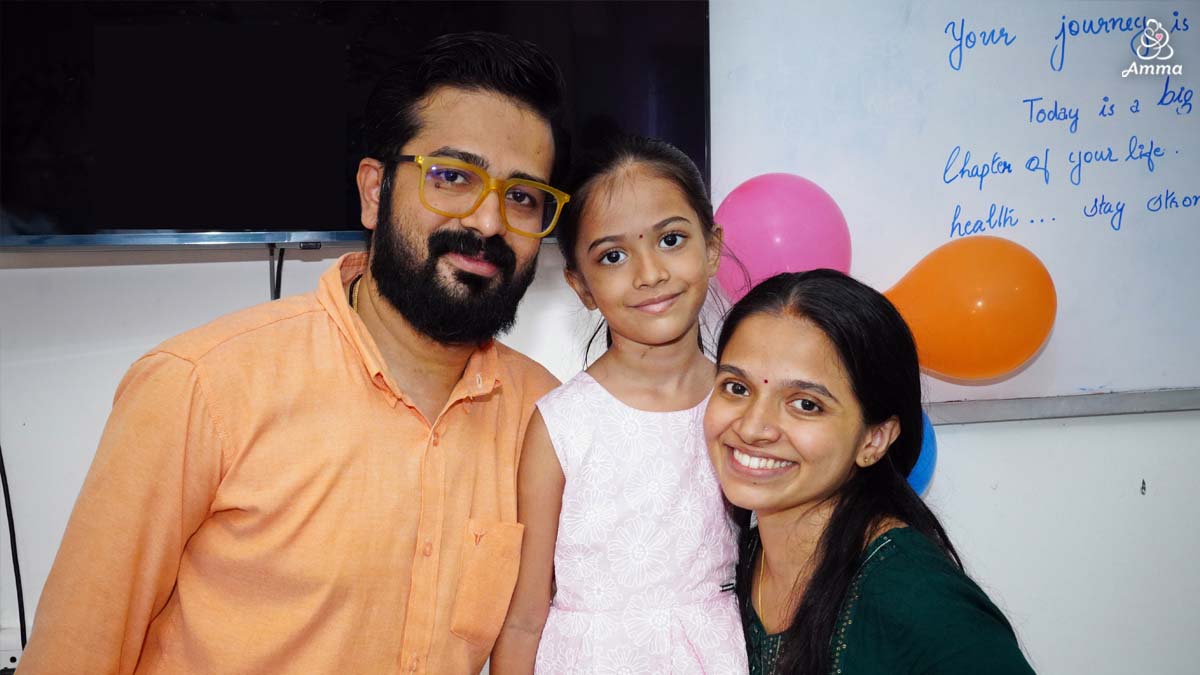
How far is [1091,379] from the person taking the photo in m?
2.65

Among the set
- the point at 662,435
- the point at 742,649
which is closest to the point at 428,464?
the point at 662,435

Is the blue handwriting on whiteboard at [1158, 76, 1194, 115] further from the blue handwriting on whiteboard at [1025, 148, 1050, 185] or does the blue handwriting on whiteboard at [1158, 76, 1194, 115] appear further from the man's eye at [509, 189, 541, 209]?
the man's eye at [509, 189, 541, 209]

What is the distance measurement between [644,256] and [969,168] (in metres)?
1.47

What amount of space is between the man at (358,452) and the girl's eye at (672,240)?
24cm

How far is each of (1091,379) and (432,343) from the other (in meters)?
2.19

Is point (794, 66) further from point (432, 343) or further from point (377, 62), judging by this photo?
point (432, 343)

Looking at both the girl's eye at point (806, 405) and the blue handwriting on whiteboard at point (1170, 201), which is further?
the blue handwriting on whiteboard at point (1170, 201)

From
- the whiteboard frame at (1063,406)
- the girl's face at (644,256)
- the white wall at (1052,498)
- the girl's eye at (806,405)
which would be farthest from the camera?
the whiteboard frame at (1063,406)

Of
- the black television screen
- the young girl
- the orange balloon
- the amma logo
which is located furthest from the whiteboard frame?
the black television screen

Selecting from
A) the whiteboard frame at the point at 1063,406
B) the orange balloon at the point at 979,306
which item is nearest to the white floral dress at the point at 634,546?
the orange balloon at the point at 979,306

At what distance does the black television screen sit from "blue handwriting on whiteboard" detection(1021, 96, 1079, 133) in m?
1.42

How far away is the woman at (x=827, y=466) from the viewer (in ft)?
4.17

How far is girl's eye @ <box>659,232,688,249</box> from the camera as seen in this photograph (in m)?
1.63

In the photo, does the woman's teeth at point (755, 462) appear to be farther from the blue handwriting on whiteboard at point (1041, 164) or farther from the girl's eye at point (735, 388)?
the blue handwriting on whiteboard at point (1041, 164)
